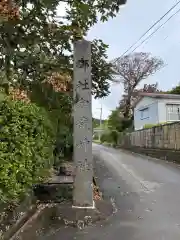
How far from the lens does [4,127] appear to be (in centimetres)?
503

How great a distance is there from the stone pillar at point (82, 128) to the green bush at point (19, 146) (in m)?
0.78

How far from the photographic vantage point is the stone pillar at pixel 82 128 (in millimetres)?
7814

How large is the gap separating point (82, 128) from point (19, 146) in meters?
2.39

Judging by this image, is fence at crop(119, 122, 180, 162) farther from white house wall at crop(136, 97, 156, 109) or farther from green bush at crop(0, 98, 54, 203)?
green bush at crop(0, 98, 54, 203)

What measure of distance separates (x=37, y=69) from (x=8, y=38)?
1360 millimetres

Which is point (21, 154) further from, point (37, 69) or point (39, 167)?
point (37, 69)

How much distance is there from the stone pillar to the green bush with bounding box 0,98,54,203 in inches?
30.7

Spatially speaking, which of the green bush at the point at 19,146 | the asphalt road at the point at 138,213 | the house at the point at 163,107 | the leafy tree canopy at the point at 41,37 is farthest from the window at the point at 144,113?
the green bush at the point at 19,146

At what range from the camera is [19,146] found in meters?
5.84

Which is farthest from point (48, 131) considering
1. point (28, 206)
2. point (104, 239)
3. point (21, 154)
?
point (104, 239)

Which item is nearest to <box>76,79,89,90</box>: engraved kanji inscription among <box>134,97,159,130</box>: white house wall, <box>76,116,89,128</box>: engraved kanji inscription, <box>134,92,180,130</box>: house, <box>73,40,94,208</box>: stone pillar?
<box>73,40,94,208</box>: stone pillar

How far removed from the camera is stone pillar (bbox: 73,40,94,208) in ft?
25.6

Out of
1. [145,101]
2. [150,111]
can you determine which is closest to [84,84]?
[150,111]

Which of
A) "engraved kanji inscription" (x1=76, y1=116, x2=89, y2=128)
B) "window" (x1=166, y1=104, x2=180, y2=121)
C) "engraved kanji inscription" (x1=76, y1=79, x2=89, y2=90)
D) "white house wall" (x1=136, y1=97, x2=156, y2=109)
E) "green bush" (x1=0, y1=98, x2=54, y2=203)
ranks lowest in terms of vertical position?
"green bush" (x1=0, y1=98, x2=54, y2=203)
